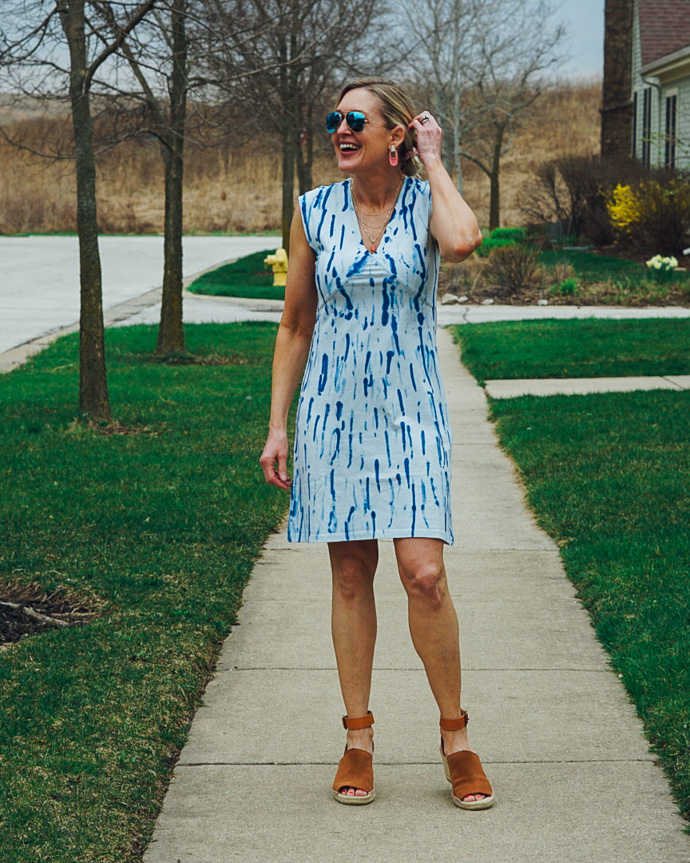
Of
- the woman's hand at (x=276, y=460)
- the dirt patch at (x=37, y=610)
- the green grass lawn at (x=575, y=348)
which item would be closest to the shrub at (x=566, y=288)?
the green grass lawn at (x=575, y=348)

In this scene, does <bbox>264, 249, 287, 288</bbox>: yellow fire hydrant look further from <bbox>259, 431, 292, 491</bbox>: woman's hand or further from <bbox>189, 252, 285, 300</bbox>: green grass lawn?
<bbox>259, 431, 292, 491</bbox>: woman's hand

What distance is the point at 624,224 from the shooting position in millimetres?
24266

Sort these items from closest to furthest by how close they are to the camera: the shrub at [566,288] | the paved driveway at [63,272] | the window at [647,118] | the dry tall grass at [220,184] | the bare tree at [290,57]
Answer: the bare tree at [290,57] → the paved driveway at [63,272] → the shrub at [566,288] → the window at [647,118] → the dry tall grass at [220,184]

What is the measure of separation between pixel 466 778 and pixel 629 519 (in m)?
3.14

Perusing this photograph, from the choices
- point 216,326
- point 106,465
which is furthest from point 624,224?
point 106,465

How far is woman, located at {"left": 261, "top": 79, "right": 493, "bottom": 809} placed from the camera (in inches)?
119

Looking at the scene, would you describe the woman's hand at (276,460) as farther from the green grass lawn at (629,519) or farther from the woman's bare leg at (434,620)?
the green grass lawn at (629,519)

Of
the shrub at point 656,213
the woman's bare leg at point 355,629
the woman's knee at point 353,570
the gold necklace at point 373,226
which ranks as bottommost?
the woman's bare leg at point 355,629

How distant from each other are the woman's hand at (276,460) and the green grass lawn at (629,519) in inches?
53.9

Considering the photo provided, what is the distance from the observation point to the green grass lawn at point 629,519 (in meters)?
3.86

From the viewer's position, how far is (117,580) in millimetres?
5070

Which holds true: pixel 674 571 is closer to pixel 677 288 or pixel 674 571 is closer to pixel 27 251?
pixel 677 288

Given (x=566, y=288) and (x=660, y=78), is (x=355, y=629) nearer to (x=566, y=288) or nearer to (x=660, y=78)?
(x=566, y=288)

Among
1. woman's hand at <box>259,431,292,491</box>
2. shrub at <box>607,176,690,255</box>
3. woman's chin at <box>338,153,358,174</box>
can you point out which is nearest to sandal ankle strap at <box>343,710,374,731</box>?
woman's hand at <box>259,431,292,491</box>
